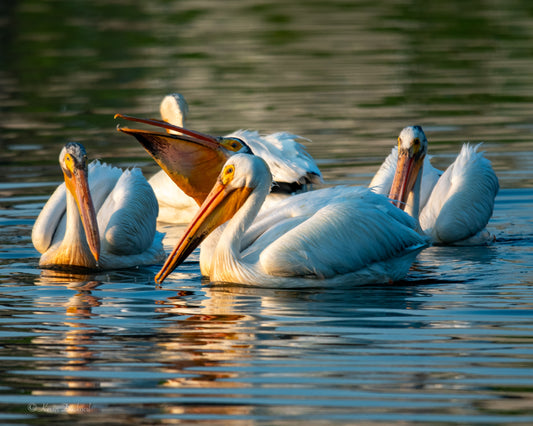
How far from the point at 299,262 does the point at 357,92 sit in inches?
311

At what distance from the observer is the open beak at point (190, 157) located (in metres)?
6.76

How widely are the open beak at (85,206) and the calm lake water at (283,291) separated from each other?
0.79 ft

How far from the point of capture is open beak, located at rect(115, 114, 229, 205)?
6762 mm

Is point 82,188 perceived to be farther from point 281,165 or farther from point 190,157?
point 281,165

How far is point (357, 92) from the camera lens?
1385cm

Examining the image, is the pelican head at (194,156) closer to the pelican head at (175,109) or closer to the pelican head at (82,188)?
the pelican head at (82,188)

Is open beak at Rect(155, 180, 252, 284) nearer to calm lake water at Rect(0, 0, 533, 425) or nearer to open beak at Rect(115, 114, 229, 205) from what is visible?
calm lake water at Rect(0, 0, 533, 425)

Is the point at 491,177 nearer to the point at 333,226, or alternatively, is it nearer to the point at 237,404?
the point at 333,226

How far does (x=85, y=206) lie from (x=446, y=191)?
2.79 m

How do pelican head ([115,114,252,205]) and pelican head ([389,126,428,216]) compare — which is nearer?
pelican head ([115,114,252,205])

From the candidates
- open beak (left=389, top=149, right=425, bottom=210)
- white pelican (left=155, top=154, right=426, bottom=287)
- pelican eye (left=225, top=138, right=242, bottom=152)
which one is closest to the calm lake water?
white pelican (left=155, top=154, right=426, bottom=287)

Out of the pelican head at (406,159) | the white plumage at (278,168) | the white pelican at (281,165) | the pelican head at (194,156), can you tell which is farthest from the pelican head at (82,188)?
the pelican head at (406,159)

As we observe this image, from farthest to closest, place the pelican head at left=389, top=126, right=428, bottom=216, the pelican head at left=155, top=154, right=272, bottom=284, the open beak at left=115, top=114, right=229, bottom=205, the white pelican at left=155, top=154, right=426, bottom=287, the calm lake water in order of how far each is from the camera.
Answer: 1. the pelican head at left=389, top=126, right=428, bottom=216
2. the open beak at left=115, top=114, right=229, bottom=205
3. the pelican head at left=155, top=154, right=272, bottom=284
4. the white pelican at left=155, top=154, right=426, bottom=287
5. the calm lake water

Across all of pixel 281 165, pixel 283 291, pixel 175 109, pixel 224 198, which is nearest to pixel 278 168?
pixel 281 165
